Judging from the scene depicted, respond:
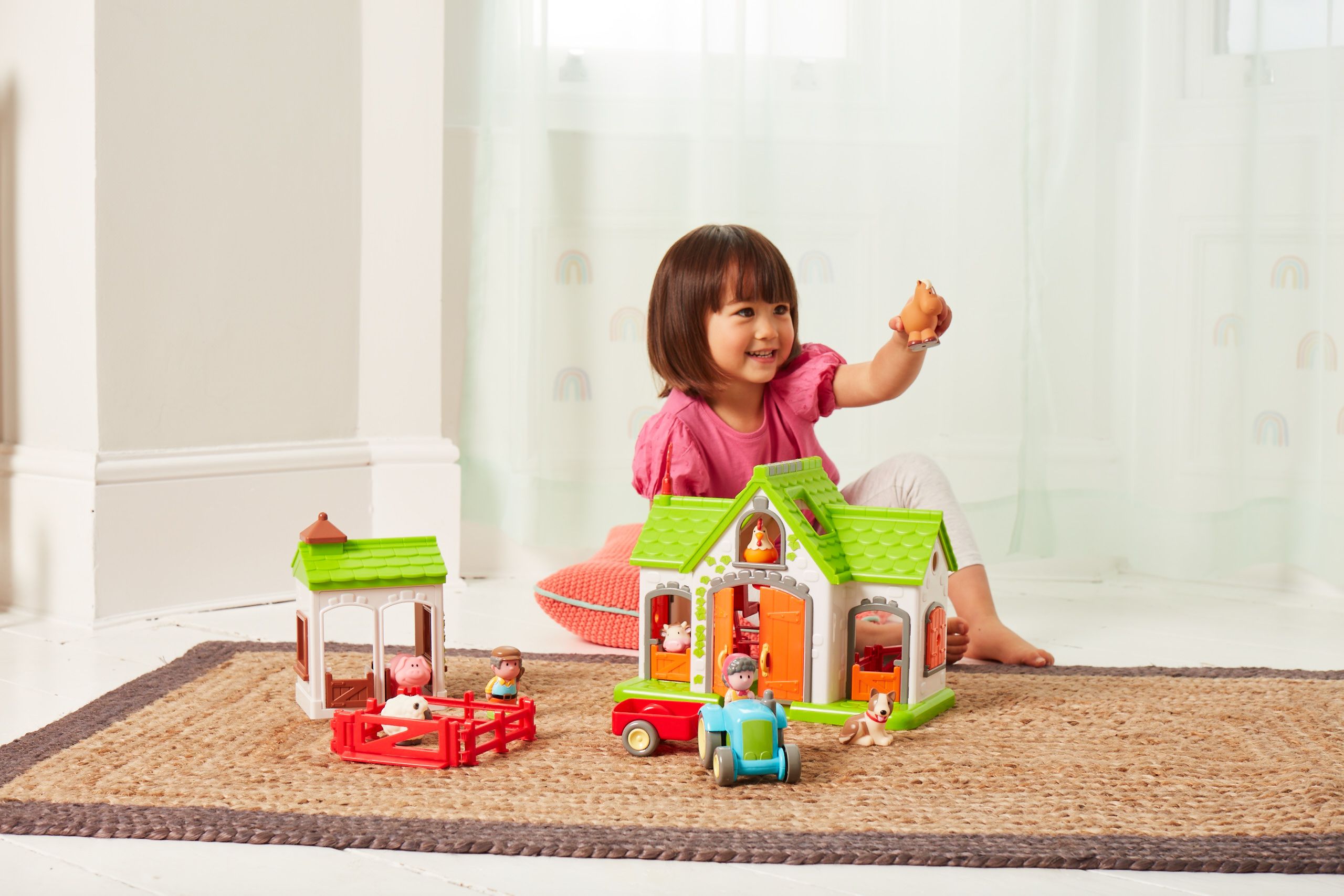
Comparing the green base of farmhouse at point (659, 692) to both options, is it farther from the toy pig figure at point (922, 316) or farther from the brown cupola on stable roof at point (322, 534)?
the toy pig figure at point (922, 316)

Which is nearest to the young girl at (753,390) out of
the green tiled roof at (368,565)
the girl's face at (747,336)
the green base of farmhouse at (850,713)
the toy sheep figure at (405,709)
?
the girl's face at (747,336)

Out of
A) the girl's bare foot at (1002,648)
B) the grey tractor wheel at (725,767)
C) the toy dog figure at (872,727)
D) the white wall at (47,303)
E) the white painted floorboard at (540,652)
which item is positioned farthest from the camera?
the white wall at (47,303)

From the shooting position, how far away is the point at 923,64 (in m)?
1.88

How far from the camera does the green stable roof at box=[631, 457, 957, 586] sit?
1.10 meters

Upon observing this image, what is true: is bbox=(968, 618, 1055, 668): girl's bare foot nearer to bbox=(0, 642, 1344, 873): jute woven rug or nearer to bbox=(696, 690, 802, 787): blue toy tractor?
bbox=(0, 642, 1344, 873): jute woven rug

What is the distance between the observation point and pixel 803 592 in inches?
42.9

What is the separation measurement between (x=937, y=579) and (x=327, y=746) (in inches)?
21.1

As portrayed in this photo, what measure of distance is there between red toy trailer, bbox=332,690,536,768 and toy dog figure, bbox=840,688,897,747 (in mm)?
256

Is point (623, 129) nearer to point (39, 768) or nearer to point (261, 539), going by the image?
point (261, 539)

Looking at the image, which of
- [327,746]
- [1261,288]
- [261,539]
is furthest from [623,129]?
→ [327,746]

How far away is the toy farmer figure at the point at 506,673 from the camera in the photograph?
1130mm

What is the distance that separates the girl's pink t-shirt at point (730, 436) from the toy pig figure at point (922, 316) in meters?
0.21

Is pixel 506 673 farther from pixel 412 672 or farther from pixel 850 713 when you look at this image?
pixel 850 713

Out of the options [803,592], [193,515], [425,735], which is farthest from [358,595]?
[193,515]
